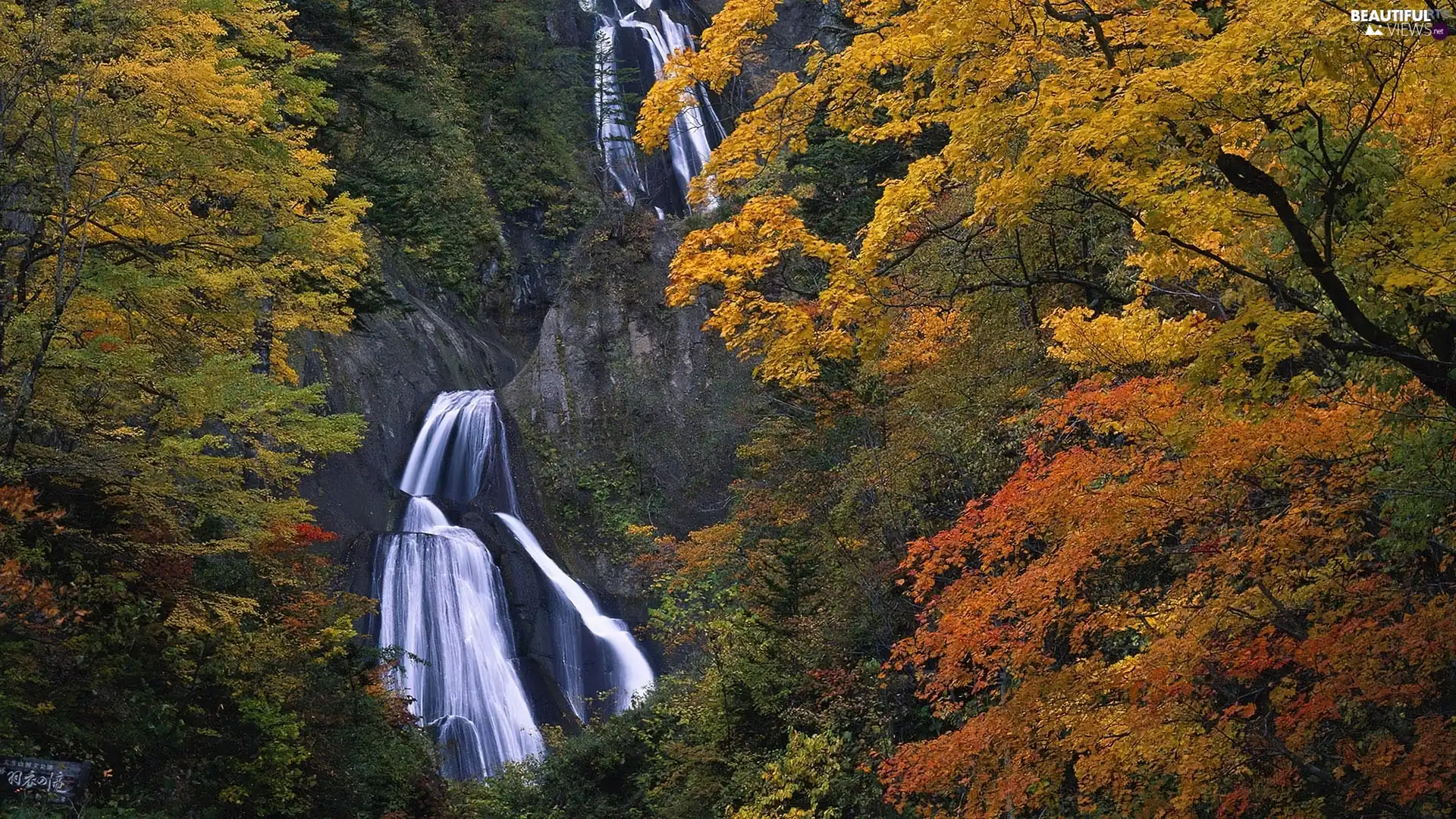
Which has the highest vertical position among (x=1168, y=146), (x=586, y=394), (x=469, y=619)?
(x=586, y=394)

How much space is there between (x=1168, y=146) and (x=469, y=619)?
18.1 m

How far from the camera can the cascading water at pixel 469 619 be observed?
19.4 metres

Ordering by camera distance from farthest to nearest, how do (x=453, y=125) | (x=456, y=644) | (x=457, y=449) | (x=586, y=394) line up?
1. (x=453, y=125)
2. (x=586, y=394)
3. (x=457, y=449)
4. (x=456, y=644)

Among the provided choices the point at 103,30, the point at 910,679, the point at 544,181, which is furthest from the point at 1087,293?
the point at 544,181

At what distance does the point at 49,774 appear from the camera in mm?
6535

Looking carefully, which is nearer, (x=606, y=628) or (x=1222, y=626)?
(x=1222, y=626)

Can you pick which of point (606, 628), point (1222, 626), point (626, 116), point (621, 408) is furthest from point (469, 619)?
point (626, 116)

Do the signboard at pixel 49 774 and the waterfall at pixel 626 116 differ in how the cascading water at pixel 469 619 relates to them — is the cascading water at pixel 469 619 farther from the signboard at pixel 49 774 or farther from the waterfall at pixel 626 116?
the waterfall at pixel 626 116

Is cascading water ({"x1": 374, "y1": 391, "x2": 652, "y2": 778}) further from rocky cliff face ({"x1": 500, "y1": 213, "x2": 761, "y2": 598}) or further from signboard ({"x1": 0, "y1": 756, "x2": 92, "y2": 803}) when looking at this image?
signboard ({"x1": 0, "y1": 756, "x2": 92, "y2": 803})

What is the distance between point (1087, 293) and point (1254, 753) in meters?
5.76

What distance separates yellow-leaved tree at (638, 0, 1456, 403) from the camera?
4457 millimetres

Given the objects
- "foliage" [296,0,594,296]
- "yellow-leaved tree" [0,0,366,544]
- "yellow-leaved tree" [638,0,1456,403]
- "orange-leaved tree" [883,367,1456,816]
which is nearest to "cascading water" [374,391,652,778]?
"foliage" [296,0,594,296]

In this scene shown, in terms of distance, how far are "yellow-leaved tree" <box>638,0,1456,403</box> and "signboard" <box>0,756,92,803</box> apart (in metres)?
4.84

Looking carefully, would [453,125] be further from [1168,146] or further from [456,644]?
[1168,146]
